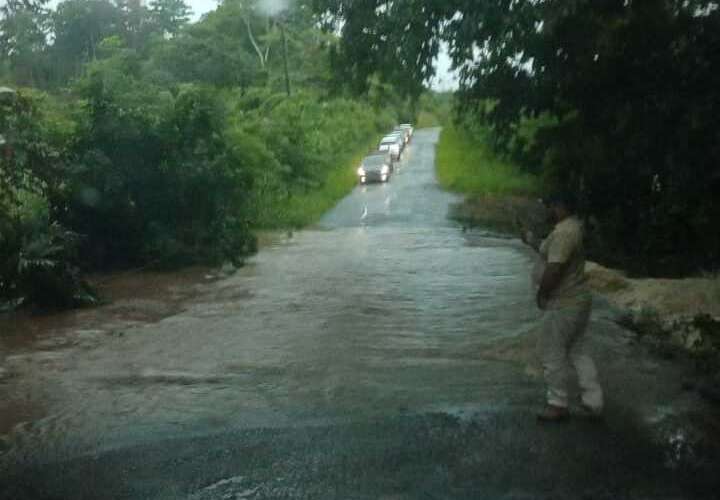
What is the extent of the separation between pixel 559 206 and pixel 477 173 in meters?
37.2

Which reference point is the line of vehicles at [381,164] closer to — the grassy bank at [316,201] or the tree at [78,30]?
the grassy bank at [316,201]

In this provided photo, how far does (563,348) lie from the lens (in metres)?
6.87

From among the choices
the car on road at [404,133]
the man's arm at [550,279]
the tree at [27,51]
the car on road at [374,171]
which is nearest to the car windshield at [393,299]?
the man's arm at [550,279]

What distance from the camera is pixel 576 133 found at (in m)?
9.53

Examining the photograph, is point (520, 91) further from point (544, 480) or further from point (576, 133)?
point (544, 480)

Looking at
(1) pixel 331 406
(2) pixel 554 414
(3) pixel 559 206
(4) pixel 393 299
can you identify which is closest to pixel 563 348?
(2) pixel 554 414

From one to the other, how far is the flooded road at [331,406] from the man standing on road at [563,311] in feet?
0.69

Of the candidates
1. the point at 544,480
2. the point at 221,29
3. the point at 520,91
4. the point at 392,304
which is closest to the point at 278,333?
the point at 392,304

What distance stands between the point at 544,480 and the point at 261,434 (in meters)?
2.33

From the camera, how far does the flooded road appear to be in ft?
19.1

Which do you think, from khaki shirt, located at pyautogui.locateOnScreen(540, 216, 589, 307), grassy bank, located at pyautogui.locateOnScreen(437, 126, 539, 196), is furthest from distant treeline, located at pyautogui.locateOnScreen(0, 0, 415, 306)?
grassy bank, located at pyautogui.locateOnScreen(437, 126, 539, 196)

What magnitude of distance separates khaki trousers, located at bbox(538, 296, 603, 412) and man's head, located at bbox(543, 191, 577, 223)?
66 centimetres

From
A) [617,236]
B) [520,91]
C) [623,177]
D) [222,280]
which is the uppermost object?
[520,91]

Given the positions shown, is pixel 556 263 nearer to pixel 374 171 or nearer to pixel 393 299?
pixel 393 299
